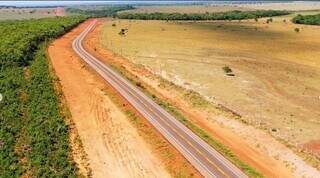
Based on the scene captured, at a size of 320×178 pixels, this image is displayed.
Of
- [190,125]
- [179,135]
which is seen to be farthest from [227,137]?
[179,135]

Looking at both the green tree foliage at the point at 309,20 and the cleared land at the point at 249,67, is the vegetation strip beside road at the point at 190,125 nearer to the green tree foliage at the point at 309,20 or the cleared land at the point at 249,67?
the cleared land at the point at 249,67

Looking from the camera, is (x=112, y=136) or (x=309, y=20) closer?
(x=112, y=136)

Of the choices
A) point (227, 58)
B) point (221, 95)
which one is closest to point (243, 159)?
point (221, 95)

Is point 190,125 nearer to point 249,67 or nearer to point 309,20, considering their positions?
point 249,67

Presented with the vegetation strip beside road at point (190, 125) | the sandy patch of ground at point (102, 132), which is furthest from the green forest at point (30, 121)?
the vegetation strip beside road at point (190, 125)

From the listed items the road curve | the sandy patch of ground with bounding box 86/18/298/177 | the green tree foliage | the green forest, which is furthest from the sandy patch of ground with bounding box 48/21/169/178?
the green tree foliage

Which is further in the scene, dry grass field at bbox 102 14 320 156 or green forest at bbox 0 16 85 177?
dry grass field at bbox 102 14 320 156

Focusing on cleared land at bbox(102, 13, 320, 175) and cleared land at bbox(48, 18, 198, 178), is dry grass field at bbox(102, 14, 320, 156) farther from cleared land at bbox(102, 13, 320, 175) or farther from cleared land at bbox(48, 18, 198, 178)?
cleared land at bbox(48, 18, 198, 178)

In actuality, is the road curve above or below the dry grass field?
above
